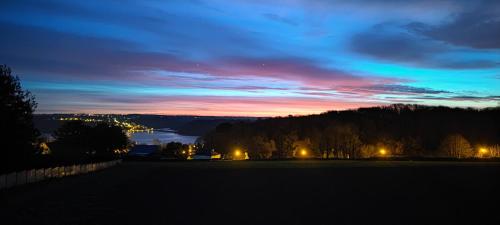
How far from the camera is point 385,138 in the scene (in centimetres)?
11550

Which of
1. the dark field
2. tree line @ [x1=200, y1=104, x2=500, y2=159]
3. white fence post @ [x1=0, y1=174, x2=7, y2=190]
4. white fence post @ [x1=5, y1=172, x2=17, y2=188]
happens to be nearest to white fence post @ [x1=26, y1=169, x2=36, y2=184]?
the dark field

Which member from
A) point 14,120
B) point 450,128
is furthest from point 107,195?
point 450,128

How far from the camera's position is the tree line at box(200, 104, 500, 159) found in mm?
105500

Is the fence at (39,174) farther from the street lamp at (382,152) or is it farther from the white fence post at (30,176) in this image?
the street lamp at (382,152)

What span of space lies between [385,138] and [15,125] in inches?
3658

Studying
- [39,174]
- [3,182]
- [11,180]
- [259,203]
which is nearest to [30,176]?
[39,174]

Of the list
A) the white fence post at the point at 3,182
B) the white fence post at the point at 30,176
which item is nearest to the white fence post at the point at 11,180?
the white fence post at the point at 3,182

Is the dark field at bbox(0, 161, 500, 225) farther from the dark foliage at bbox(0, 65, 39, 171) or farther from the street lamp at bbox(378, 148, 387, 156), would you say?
the street lamp at bbox(378, 148, 387, 156)

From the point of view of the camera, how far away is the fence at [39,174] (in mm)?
25594

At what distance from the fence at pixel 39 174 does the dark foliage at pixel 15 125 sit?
1.00 metres

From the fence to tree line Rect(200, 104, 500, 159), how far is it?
6495 centimetres

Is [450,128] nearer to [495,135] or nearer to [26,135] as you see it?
[495,135]

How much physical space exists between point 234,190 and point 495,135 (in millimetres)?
108362

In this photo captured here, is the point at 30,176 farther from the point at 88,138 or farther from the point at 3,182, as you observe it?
the point at 88,138
